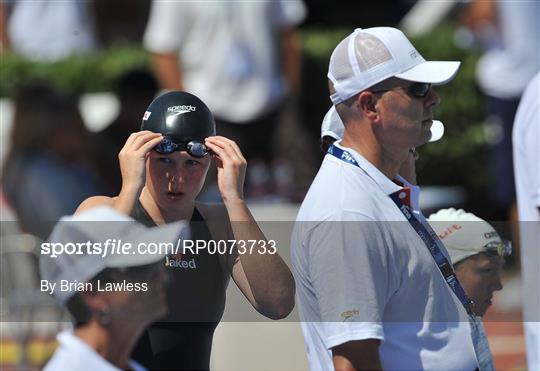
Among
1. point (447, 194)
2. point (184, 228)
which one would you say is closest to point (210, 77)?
point (447, 194)

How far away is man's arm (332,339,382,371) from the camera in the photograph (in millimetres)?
3506

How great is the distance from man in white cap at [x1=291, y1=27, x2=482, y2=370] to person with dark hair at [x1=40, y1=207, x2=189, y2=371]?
43cm

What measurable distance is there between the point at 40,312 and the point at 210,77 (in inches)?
123

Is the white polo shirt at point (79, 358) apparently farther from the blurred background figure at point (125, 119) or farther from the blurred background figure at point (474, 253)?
the blurred background figure at point (125, 119)

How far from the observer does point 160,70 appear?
7.84 m

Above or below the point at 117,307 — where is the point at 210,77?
above

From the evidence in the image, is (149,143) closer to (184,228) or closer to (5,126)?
(184,228)

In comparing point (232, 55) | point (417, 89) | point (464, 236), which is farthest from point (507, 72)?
point (417, 89)

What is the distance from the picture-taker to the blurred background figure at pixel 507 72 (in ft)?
26.4

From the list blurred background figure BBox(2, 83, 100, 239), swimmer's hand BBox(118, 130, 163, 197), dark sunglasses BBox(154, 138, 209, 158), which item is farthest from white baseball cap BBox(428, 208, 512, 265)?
blurred background figure BBox(2, 83, 100, 239)

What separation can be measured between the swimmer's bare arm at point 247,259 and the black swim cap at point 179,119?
45mm

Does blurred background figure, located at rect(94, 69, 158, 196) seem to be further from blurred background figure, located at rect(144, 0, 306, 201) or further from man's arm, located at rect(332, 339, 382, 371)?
man's arm, located at rect(332, 339, 382, 371)

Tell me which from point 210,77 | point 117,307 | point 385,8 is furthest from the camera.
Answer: point 385,8

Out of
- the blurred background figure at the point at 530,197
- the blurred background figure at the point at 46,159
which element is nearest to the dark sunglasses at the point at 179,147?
the blurred background figure at the point at 530,197
